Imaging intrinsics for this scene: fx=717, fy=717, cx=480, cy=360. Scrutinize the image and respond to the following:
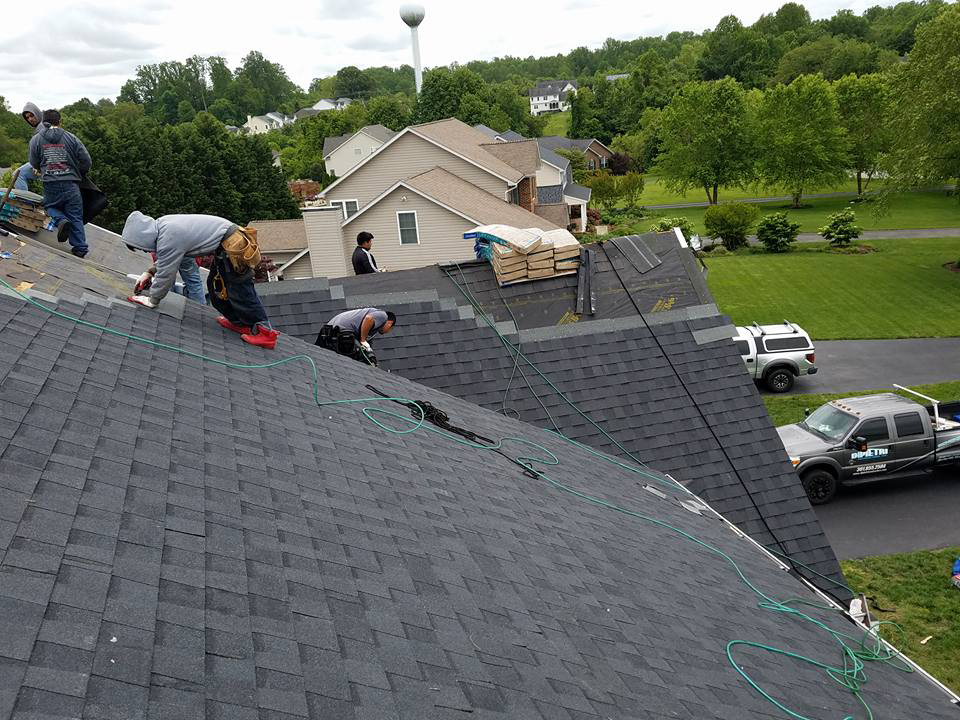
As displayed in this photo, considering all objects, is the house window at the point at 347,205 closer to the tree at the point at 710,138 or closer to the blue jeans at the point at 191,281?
the blue jeans at the point at 191,281

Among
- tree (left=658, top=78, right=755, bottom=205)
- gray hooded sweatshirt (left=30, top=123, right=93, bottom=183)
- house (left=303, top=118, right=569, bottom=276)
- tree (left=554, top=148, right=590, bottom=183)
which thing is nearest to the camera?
gray hooded sweatshirt (left=30, top=123, right=93, bottom=183)

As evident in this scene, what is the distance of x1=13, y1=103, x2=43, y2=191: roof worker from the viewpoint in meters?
8.88

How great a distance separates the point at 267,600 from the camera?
3561 mm

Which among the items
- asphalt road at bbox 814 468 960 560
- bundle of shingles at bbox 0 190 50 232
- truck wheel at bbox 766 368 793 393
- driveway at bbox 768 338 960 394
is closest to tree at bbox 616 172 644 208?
driveway at bbox 768 338 960 394

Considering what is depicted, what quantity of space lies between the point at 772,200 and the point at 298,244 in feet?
144

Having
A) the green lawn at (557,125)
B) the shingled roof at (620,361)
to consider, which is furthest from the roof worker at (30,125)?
the green lawn at (557,125)

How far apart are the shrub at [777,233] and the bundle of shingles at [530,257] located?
115ft

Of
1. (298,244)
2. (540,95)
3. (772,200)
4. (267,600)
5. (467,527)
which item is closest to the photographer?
(267,600)

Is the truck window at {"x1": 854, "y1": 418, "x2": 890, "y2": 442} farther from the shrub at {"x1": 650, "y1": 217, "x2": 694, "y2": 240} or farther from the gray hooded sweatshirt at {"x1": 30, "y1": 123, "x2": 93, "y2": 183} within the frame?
the shrub at {"x1": 650, "y1": 217, "x2": 694, "y2": 240}

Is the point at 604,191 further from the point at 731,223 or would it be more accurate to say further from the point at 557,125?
the point at 557,125

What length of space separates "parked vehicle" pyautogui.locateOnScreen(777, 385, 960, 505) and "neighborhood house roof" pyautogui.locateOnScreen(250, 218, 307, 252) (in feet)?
98.2

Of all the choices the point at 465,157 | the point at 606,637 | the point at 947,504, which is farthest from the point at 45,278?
the point at 465,157

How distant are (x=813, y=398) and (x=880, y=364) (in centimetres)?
459

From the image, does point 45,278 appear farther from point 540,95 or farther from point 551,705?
point 540,95
